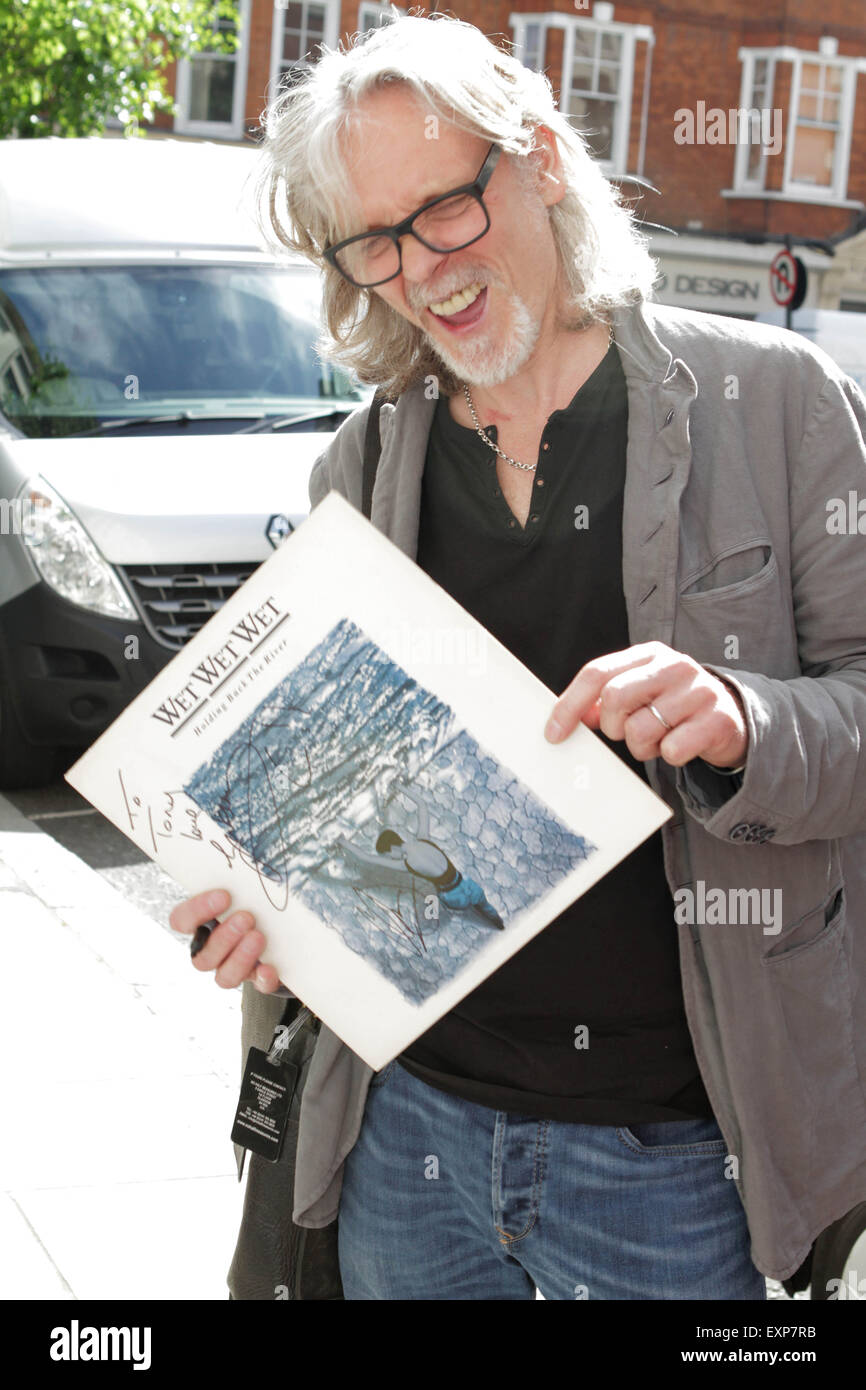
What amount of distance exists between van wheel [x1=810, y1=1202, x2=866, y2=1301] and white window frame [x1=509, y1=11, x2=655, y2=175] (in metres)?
25.7

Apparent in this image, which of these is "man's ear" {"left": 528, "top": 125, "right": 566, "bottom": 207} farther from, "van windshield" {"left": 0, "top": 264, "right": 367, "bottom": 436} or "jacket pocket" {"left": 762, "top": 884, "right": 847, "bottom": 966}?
"van windshield" {"left": 0, "top": 264, "right": 367, "bottom": 436}

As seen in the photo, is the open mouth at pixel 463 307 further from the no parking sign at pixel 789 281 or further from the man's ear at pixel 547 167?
the no parking sign at pixel 789 281

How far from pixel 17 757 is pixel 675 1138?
17.5ft

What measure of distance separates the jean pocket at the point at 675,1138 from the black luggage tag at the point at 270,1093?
1.52 feet

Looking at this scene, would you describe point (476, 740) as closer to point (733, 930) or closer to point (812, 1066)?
point (733, 930)

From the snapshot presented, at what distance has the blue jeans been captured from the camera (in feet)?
6.08

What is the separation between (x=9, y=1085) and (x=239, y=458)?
3.29 metres

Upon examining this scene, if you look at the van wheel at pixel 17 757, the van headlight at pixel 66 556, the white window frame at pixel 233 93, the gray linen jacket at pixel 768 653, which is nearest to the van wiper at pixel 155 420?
the van headlight at pixel 66 556

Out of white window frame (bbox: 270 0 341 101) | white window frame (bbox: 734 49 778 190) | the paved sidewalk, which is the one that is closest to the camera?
the paved sidewalk

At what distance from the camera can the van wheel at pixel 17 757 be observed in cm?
663

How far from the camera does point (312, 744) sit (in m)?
1.86

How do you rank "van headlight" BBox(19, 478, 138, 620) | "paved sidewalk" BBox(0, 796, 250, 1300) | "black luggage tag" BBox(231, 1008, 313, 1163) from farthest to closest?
"van headlight" BBox(19, 478, 138, 620) < "paved sidewalk" BBox(0, 796, 250, 1300) < "black luggage tag" BBox(231, 1008, 313, 1163)

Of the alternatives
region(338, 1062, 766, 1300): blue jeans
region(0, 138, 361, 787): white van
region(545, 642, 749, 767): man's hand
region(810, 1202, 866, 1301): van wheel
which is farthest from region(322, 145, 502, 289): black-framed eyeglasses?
region(0, 138, 361, 787): white van
